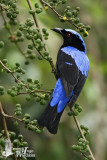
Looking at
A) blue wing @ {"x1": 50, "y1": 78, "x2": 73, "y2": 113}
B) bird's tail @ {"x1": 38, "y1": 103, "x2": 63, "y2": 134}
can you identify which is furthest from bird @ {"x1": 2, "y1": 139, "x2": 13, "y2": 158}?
blue wing @ {"x1": 50, "y1": 78, "x2": 73, "y2": 113}

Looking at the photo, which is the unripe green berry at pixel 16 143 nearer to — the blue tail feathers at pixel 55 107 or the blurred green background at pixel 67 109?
the blue tail feathers at pixel 55 107

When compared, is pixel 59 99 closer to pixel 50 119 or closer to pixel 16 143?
pixel 50 119

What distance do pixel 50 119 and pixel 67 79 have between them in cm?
59

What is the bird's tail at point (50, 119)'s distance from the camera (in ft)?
9.87

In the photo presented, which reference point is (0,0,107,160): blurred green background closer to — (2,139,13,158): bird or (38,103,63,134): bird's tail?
(38,103,63,134): bird's tail

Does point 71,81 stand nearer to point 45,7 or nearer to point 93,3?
point 45,7

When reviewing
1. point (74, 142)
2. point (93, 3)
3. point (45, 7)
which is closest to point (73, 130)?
point (74, 142)

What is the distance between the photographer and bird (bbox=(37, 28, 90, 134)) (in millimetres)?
3314

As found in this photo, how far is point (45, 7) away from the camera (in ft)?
10.5

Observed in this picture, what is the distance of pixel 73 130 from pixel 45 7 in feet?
8.77

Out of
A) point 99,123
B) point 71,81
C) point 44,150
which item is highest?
point 71,81

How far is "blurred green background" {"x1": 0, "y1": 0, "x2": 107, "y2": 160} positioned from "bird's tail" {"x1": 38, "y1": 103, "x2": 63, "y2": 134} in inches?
41.1

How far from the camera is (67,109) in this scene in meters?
4.96

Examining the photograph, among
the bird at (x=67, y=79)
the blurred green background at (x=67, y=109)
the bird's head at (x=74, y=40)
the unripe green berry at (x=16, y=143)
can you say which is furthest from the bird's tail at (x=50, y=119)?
the bird's head at (x=74, y=40)
